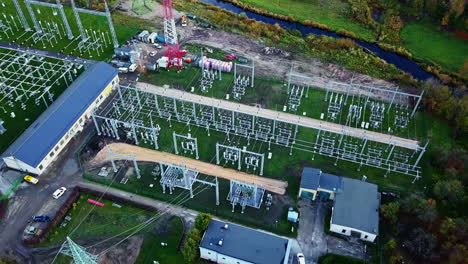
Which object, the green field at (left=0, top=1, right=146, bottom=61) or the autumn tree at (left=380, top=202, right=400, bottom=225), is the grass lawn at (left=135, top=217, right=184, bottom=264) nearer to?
the autumn tree at (left=380, top=202, right=400, bottom=225)

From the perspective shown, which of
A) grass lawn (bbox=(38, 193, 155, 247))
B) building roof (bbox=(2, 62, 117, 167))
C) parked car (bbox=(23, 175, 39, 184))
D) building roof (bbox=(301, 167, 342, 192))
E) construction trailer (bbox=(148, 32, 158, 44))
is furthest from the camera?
construction trailer (bbox=(148, 32, 158, 44))

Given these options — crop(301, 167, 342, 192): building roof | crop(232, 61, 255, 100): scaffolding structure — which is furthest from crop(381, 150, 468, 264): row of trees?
crop(232, 61, 255, 100): scaffolding structure

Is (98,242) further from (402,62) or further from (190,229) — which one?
(402,62)

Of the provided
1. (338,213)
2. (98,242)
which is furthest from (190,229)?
(338,213)

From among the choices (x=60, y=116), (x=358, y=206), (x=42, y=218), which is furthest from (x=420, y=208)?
(x=60, y=116)

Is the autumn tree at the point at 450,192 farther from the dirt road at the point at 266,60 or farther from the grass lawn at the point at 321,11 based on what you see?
the grass lawn at the point at 321,11

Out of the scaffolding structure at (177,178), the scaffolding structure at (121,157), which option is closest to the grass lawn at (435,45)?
the scaffolding structure at (177,178)
